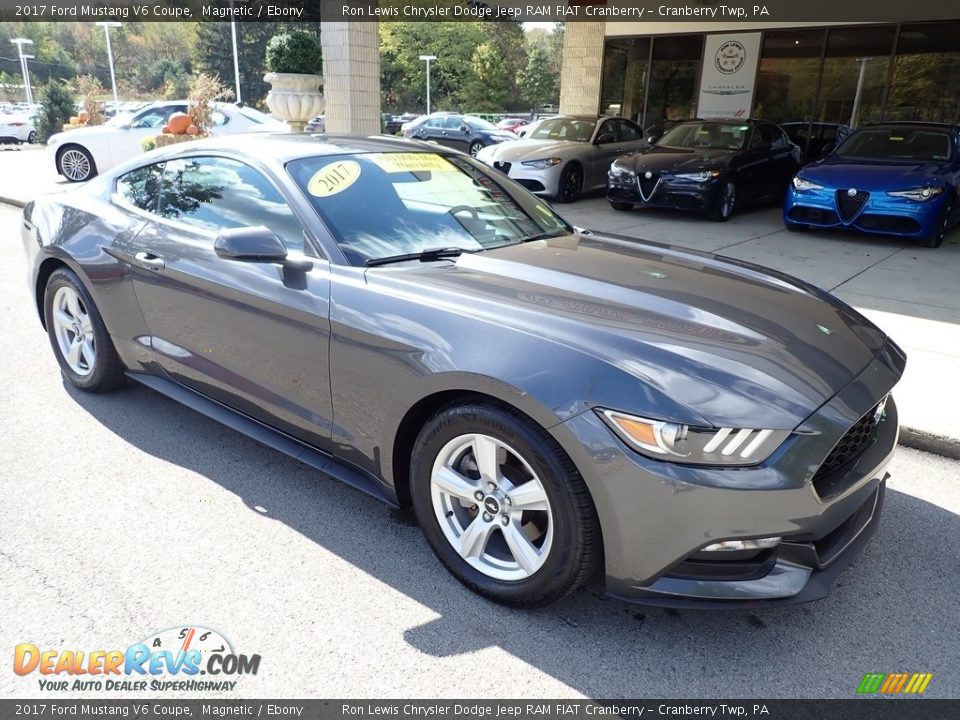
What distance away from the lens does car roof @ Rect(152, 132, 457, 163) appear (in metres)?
3.30

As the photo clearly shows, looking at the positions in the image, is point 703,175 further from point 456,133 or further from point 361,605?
point 456,133

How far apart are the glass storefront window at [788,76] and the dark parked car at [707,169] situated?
14.2 feet

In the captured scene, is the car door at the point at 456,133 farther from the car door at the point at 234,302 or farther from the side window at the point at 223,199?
the car door at the point at 234,302

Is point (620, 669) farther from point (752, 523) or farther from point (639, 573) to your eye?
point (752, 523)

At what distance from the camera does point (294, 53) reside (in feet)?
40.7

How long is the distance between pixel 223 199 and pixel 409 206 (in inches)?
36.3

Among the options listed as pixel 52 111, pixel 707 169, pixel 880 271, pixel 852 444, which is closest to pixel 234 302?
pixel 852 444

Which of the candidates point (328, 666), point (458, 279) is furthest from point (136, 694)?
point (458, 279)

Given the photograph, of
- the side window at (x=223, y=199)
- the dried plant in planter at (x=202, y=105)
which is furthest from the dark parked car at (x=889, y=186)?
the dried plant in planter at (x=202, y=105)

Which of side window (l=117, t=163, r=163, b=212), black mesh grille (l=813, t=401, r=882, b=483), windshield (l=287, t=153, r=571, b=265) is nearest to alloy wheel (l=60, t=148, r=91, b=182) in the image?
side window (l=117, t=163, r=163, b=212)

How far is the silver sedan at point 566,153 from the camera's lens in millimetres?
11930

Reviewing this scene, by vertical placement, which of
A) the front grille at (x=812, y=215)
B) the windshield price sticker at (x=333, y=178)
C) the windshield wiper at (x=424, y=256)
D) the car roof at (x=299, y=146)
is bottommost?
the front grille at (x=812, y=215)

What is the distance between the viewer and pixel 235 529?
2.97 metres

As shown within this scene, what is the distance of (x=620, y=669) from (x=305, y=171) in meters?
2.33
